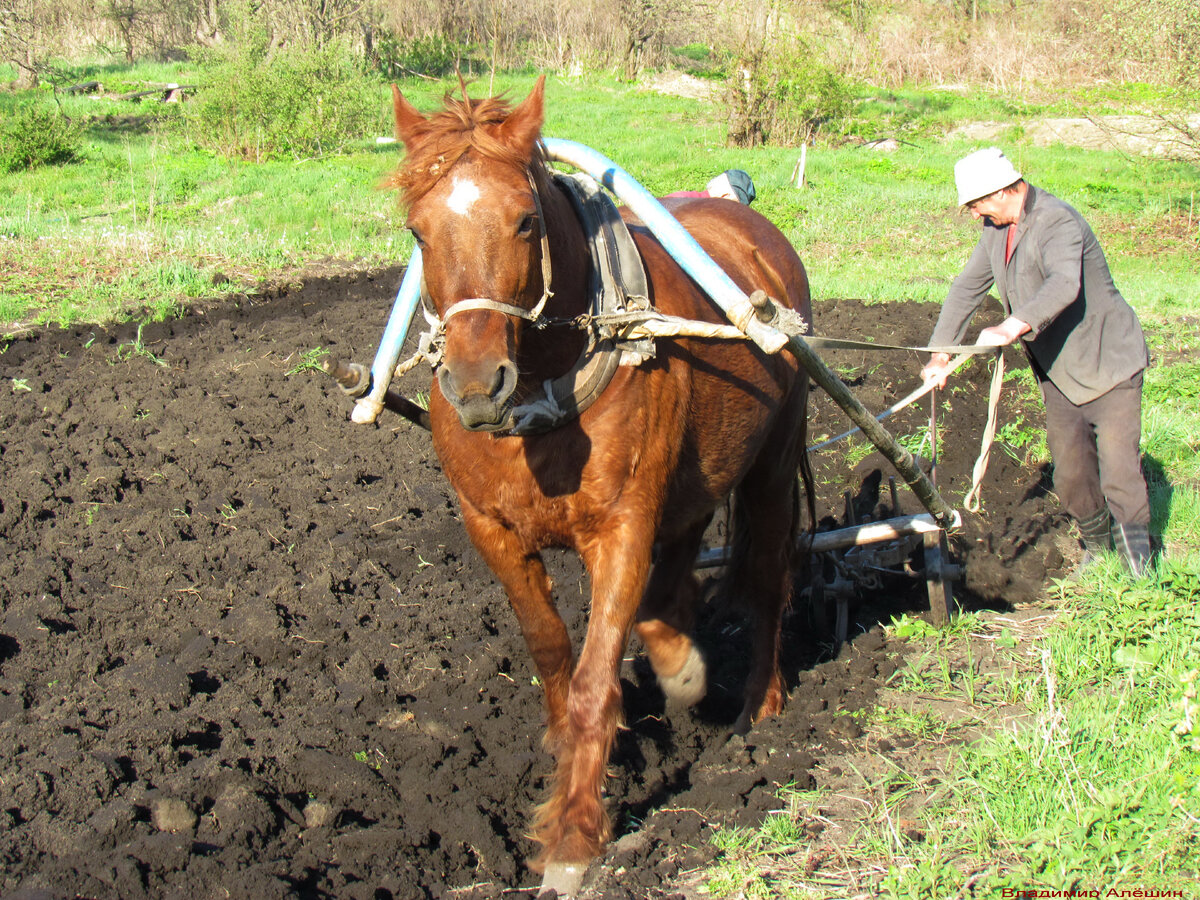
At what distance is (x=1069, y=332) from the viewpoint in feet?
15.1

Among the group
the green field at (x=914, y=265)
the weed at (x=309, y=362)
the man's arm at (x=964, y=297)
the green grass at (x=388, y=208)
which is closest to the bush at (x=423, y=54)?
the green field at (x=914, y=265)

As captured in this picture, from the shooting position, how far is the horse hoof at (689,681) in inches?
161

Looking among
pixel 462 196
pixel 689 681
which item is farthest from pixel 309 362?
pixel 462 196

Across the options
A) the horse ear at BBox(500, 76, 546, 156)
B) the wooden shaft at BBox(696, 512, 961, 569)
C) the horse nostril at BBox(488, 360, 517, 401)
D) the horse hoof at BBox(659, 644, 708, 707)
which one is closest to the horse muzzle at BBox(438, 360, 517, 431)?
the horse nostril at BBox(488, 360, 517, 401)

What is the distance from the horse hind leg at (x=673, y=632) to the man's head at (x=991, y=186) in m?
1.78

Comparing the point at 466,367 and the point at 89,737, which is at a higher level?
the point at 466,367

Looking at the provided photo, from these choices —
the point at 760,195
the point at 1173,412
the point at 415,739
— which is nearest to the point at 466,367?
the point at 415,739

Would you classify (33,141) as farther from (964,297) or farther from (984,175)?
(984,175)

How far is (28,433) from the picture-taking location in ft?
21.6

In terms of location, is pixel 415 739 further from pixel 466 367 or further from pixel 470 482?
pixel 466 367

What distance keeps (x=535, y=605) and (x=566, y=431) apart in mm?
685

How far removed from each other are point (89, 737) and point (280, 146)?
15305 mm

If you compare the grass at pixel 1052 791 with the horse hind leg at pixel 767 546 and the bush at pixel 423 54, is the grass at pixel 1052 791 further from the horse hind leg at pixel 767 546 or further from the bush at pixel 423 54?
the bush at pixel 423 54

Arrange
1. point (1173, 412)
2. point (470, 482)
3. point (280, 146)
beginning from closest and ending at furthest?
point (470, 482), point (1173, 412), point (280, 146)
